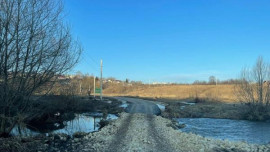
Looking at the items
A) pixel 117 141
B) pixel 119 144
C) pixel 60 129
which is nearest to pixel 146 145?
pixel 119 144

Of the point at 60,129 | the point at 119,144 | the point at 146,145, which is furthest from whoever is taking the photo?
the point at 60,129

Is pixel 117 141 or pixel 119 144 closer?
pixel 119 144

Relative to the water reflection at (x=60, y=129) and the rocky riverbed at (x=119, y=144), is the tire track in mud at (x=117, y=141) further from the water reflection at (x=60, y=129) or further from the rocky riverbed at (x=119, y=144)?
the water reflection at (x=60, y=129)

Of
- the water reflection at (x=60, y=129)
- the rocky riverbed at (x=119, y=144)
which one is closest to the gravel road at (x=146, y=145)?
the rocky riverbed at (x=119, y=144)

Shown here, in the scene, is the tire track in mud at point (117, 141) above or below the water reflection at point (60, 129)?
above

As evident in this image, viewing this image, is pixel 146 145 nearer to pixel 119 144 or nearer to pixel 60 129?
pixel 119 144

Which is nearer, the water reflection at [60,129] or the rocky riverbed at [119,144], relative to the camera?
the rocky riverbed at [119,144]

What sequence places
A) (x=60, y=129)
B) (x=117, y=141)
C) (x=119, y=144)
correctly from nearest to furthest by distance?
(x=119, y=144) < (x=117, y=141) < (x=60, y=129)

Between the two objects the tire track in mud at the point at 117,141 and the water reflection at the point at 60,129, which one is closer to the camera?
the tire track in mud at the point at 117,141

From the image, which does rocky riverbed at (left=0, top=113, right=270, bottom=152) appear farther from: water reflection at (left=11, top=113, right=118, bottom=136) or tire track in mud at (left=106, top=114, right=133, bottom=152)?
water reflection at (left=11, top=113, right=118, bottom=136)

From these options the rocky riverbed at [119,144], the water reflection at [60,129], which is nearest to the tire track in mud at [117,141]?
the rocky riverbed at [119,144]

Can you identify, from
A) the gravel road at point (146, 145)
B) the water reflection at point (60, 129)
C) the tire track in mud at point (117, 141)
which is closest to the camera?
the tire track in mud at point (117, 141)

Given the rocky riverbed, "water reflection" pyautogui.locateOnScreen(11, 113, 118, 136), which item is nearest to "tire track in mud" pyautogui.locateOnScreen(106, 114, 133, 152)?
the rocky riverbed

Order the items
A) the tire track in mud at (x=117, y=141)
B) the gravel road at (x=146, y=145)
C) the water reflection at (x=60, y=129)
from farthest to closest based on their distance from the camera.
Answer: the water reflection at (x=60, y=129) → the gravel road at (x=146, y=145) → the tire track in mud at (x=117, y=141)
